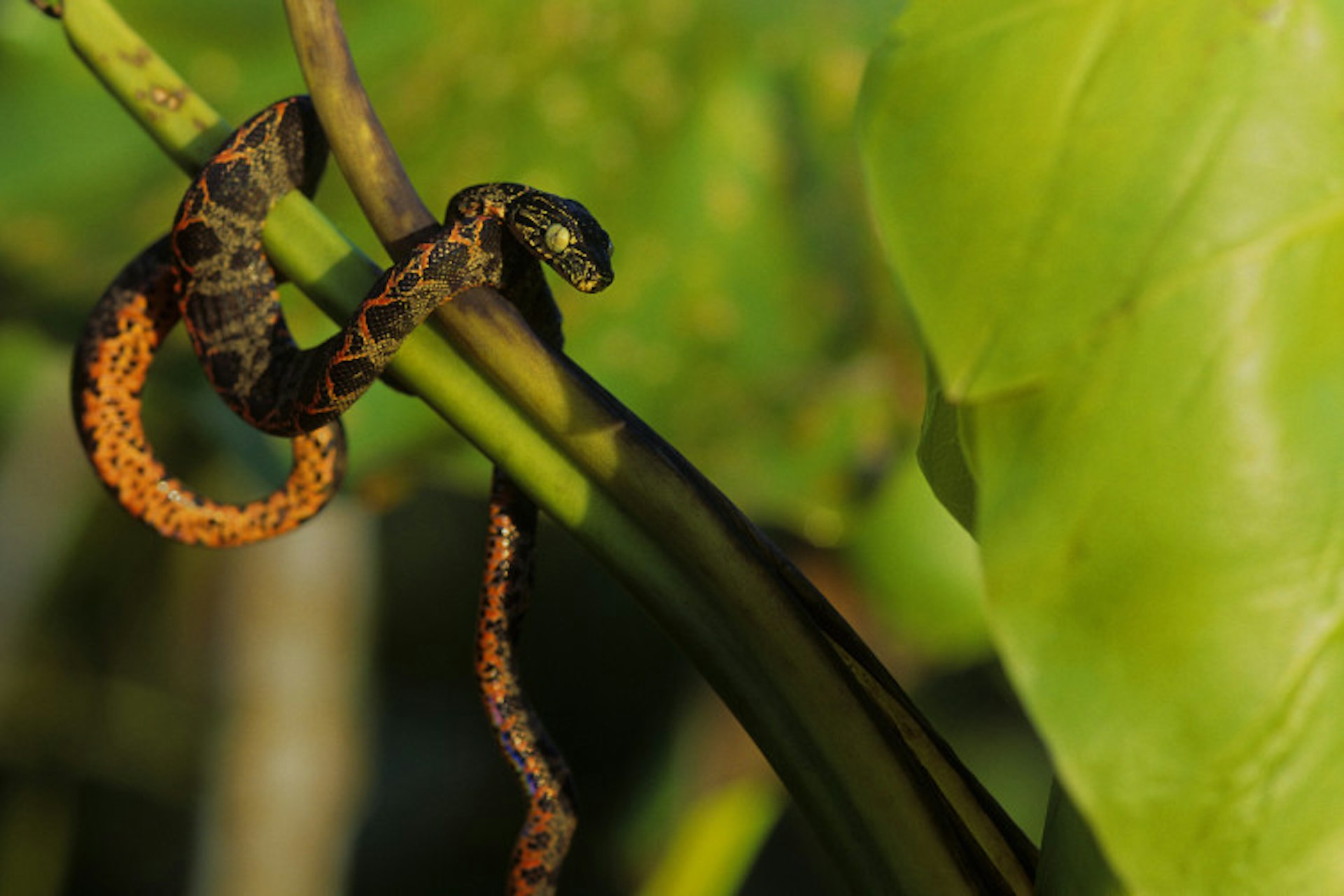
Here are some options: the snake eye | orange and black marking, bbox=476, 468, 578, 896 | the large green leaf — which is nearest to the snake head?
the snake eye

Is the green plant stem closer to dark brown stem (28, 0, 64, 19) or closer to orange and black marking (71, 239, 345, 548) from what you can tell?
dark brown stem (28, 0, 64, 19)

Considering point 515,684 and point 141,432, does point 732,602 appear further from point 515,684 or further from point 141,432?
point 141,432

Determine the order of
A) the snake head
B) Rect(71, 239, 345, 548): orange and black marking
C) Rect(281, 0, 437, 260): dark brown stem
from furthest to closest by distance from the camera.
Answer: Rect(71, 239, 345, 548): orange and black marking
the snake head
Rect(281, 0, 437, 260): dark brown stem

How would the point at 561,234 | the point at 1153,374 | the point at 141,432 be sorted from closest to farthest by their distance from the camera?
the point at 1153,374 < the point at 561,234 < the point at 141,432

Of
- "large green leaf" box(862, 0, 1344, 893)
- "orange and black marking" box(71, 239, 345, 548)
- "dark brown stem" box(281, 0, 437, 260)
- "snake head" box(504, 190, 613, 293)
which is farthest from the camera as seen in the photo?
"orange and black marking" box(71, 239, 345, 548)

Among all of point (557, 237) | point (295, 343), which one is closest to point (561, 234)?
point (557, 237)

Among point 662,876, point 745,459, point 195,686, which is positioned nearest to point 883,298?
point 745,459
